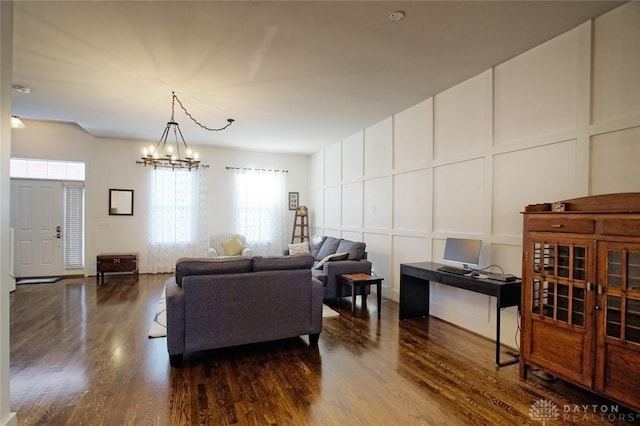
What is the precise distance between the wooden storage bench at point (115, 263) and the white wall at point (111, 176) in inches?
14.9

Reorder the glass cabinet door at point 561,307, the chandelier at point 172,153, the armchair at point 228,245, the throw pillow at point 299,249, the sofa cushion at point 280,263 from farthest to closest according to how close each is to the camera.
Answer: the armchair at point 228,245
the throw pillow at point 299,249
the chandelier at point 172,153
the sofa cushion at point 280,263
the glass cabinet door at point 561,307

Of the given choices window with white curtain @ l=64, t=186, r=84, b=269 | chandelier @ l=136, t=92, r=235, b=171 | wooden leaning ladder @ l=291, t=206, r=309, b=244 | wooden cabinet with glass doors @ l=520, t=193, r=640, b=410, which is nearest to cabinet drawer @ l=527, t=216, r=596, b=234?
wooden cabinet with glass doors @ l=520, t=193, r=640, b=410

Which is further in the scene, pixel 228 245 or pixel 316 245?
pixel 228 245

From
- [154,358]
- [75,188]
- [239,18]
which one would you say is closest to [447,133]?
[239,18]

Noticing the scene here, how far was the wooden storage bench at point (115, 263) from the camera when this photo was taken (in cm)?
658

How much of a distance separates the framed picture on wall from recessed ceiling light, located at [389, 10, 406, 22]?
6090 millimetres

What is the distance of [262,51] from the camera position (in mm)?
3221

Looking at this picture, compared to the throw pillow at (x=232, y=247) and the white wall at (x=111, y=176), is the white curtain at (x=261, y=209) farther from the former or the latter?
the throw pillow at (x=232, y=247)

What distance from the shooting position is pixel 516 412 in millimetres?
2230

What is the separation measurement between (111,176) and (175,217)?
1.58 metres

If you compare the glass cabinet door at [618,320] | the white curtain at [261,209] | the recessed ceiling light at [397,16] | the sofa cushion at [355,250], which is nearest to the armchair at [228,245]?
the white curtain at [261,209]

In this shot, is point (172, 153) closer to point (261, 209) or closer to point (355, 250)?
point (261, 209)

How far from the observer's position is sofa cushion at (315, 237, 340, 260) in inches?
235

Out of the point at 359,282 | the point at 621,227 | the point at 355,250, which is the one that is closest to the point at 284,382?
the point at 359,282
